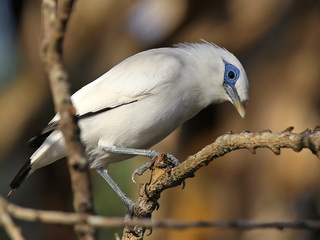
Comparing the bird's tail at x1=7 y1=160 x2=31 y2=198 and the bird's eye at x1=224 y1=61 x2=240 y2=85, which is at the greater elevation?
the bird's eye at x1=224 y1=61 x2=240 y2=85

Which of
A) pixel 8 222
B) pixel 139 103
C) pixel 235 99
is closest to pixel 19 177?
pixel 139 103

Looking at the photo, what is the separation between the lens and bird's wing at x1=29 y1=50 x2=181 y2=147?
4430 millimetres

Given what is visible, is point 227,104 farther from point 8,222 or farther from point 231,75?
point 8,222

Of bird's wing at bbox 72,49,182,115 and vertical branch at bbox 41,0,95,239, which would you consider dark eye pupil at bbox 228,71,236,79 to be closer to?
bird's wing at bbox 72,49,182,115

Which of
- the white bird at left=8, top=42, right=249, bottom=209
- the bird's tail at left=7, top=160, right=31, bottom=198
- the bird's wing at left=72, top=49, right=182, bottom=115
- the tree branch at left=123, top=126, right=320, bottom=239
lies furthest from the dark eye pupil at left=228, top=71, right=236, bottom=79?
the bird's tail at left=7, top=160, right=31, bottom=198

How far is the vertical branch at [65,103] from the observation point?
1616mm

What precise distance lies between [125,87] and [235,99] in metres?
0.86

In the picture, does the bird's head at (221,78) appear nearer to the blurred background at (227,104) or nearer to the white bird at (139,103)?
the white bird at (139,103)

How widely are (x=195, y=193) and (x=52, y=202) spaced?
2351 millimetres

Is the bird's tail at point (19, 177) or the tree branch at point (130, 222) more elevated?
the bird's tail at point (19, 177)

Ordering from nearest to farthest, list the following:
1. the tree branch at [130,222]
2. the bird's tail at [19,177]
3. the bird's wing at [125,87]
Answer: the tree branch at [130,222] → the bird's tail at [19,177] → the bird's wing at [125,87]

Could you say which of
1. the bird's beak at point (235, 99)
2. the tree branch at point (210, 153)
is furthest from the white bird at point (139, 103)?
the tree branch at point (210, 153)

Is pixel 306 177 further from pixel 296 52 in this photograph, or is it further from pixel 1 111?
pixel 1 111

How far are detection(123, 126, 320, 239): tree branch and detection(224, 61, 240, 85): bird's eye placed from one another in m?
1.39
